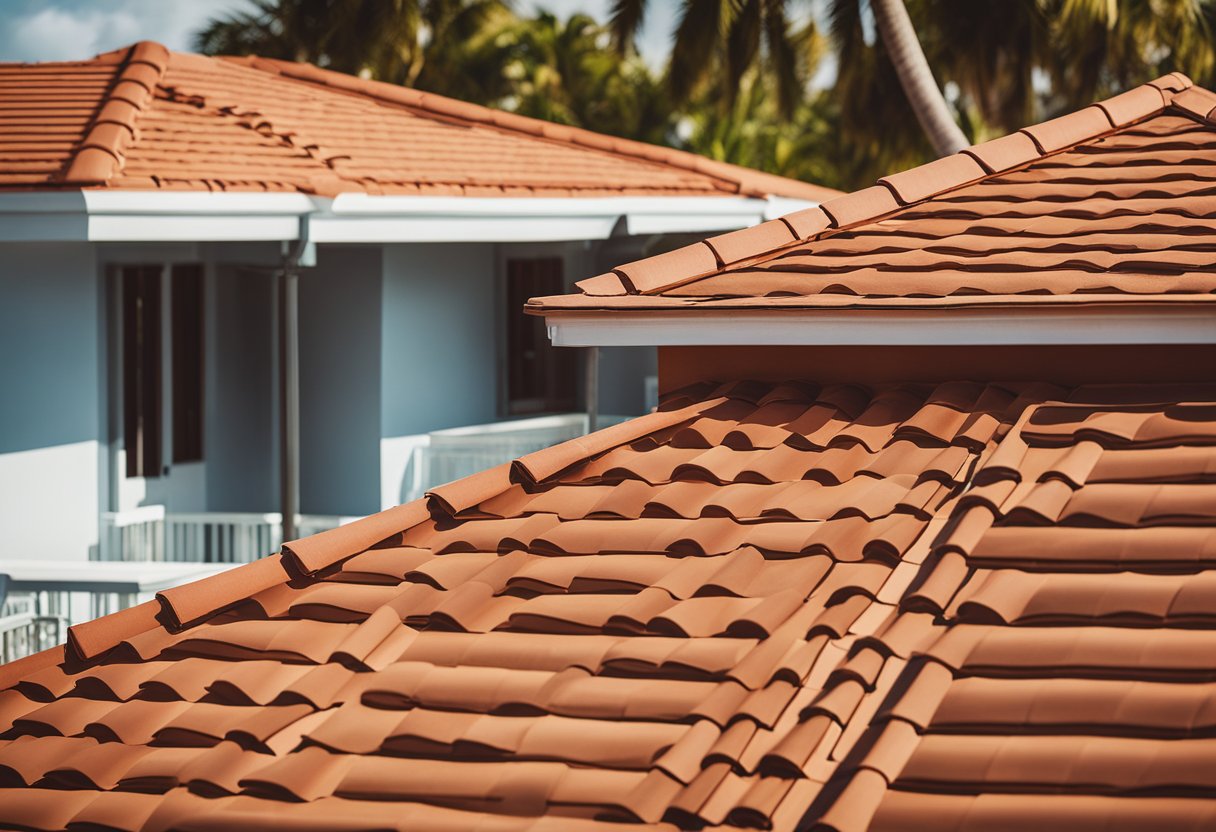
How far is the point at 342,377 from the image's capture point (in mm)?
12398

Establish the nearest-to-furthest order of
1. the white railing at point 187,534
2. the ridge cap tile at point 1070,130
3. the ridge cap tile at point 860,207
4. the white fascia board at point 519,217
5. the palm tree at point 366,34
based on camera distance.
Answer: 1. the ridge cap tile at point 860,207
2. the ridge cap tile at point 1070,130
3. the white fascia board at point 519,217
4. the white railing at point 187,534
5. the palm tree at point 366,34

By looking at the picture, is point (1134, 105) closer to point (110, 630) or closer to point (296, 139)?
point (110, 630)

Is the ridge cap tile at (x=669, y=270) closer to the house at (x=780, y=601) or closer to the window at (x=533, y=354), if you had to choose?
the house at (x=780, y=601)

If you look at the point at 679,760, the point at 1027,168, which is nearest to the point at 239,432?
the point at 1027,168

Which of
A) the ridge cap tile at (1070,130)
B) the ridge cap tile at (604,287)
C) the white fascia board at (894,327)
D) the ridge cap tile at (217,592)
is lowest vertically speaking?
the ridge cap tile at (217,592)

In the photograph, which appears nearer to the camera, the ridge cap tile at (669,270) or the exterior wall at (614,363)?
the ridge cap tile at (669,270)

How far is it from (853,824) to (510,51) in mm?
33206

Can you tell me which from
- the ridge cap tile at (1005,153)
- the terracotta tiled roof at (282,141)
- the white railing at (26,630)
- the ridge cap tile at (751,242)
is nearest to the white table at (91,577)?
the white railing at (26,630)

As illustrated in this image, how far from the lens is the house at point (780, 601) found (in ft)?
10.2

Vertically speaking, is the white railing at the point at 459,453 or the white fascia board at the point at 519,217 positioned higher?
the white fascia board at the point at 519,217

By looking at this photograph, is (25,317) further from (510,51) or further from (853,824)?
(510,51)

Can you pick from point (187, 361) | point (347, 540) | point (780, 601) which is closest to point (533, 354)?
point (187, 361)

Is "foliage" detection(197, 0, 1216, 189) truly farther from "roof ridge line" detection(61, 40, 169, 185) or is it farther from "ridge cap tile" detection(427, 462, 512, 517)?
"ridge cap tile" detection(427, 462, 512, 517)

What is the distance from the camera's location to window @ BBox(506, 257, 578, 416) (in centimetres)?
1380
